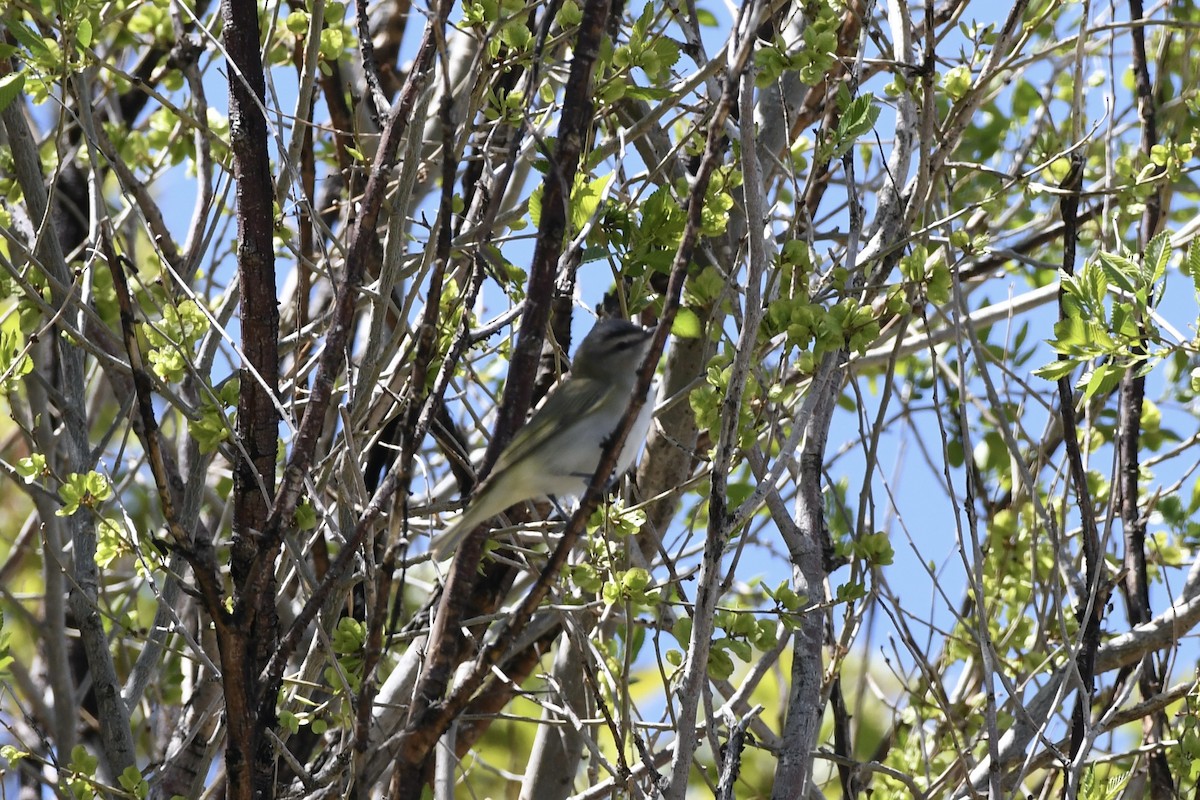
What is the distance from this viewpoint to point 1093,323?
9.34 ft

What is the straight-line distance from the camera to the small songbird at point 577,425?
3492 millimetres

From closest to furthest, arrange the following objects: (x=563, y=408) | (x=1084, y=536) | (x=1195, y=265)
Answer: (x=1195, y=265) → (x=1084, y=536) → (x=563, y=408)

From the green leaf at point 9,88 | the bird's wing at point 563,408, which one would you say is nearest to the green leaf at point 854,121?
the bird's wing at point 563,408

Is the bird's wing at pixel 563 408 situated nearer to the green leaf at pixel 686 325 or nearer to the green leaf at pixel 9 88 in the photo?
the green leaf at pixel 686 325

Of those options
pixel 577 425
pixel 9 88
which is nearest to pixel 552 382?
pixel 577 425

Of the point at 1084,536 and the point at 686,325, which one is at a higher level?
the point at 686,325

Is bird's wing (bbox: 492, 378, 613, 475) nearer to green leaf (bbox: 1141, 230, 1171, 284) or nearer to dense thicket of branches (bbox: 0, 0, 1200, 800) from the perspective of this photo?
dense thicket of branches (bbox: 0, 0, 1200, 800)

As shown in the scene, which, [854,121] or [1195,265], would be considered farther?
[854,121]

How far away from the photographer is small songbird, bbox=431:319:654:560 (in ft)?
11.5

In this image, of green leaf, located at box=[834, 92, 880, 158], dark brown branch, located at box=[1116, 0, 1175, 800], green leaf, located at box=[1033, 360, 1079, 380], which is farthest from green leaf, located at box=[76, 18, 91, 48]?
dark brown branch, located at box=[1116, 0, 1175, 800]

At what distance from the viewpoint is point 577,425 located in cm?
383

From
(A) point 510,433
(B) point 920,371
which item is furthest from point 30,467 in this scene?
(B) point 920,371

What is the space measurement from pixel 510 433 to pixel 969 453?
1073 millimetres

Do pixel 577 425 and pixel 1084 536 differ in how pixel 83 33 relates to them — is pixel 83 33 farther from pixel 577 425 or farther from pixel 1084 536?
pixel 1084 536
